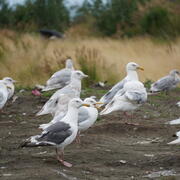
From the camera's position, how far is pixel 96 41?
990 inches

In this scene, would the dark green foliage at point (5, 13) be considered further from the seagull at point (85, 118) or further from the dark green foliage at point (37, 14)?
the seagull at point (85, 118)

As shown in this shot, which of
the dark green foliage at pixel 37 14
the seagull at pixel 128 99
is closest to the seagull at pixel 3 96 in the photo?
the seagull at pixel 128 99

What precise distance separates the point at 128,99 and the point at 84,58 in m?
6.24

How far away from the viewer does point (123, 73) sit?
1761cm

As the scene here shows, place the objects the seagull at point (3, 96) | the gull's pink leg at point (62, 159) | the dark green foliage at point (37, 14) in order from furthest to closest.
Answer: the dark green foliage at point (37, 14), the seagull at point (3, 96), the gull's pink leg at point (62, 159)

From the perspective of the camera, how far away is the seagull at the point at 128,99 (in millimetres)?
10188

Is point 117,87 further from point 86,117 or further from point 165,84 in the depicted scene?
point 165,84

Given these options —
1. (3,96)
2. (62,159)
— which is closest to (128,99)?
(3,96)

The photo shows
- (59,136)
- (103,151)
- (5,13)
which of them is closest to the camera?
(59,136)

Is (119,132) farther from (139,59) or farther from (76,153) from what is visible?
(139,59)

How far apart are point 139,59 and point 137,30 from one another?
27.4 ft

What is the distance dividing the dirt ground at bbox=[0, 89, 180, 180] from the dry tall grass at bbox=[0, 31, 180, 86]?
181 inches

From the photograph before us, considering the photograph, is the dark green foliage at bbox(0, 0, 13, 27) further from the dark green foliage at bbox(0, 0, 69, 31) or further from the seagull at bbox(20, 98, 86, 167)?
the seagull at bbox(20, 98, 86, 167)

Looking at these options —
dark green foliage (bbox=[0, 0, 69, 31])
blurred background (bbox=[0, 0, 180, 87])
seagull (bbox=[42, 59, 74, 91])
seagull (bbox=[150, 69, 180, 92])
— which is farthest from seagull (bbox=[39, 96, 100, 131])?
dark green foliage (bbox=[0, 0, 69, 31])
